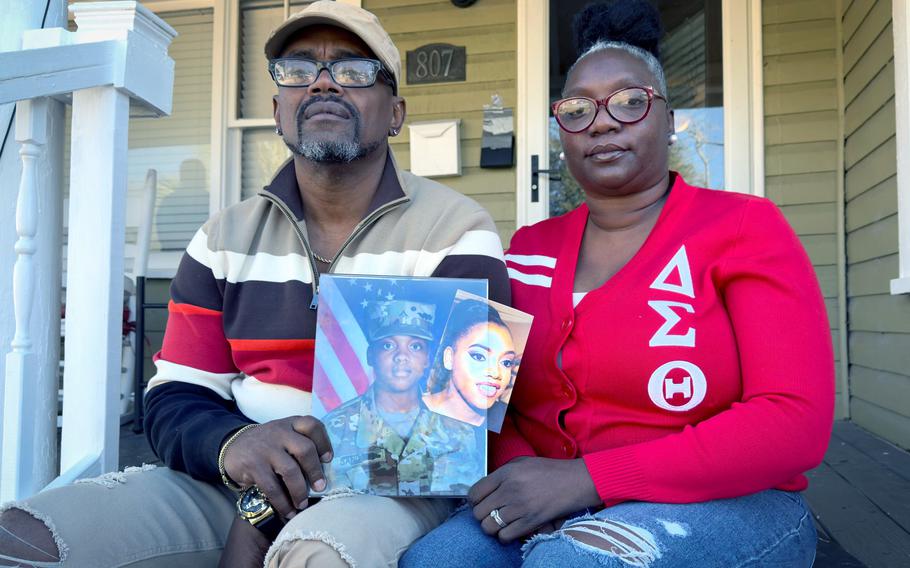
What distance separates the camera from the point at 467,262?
163 cm

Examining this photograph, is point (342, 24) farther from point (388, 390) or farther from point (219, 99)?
point (219, 99)

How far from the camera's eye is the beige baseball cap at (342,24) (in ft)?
5.59

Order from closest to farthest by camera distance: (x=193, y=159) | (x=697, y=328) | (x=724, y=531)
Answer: (x=724, y=531) < (x=697, y=328) < (x=193, y=159)

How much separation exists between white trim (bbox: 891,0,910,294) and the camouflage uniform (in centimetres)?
250

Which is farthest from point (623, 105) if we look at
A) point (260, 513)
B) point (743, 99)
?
point (743, 99)

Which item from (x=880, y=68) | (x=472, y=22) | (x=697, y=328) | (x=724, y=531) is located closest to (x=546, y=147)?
(x=472, y=22)

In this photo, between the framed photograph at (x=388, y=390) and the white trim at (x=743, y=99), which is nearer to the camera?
the framed photograph at (x=388, y=390)

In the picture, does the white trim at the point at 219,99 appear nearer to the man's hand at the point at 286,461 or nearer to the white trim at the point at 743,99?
the white trim at the point at 743,99

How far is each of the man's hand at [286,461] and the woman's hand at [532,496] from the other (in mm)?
308

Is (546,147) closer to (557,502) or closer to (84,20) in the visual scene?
(84,20)

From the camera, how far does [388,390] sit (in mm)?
1426

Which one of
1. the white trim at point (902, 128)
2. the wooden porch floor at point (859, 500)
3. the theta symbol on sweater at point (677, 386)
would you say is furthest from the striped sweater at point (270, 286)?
the white trim at point (902, 128)

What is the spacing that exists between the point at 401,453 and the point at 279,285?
0.53m

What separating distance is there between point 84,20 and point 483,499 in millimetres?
1619
